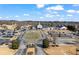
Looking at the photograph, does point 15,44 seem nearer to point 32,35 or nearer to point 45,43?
point 32,35

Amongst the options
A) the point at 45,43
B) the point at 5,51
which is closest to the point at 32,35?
Answer: the point at 45,43

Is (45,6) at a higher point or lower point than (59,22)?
higher

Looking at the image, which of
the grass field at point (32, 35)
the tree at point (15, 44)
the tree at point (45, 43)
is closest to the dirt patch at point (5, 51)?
the tree at point (15, 44)

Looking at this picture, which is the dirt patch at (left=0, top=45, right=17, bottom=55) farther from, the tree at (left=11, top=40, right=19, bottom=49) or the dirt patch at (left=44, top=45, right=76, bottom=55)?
the dirt patch at (left=44, top=45, right=76, bottom=55)

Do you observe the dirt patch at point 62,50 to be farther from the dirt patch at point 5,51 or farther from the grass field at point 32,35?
the dirt patch at point 5,51

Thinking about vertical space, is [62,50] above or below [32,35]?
below
